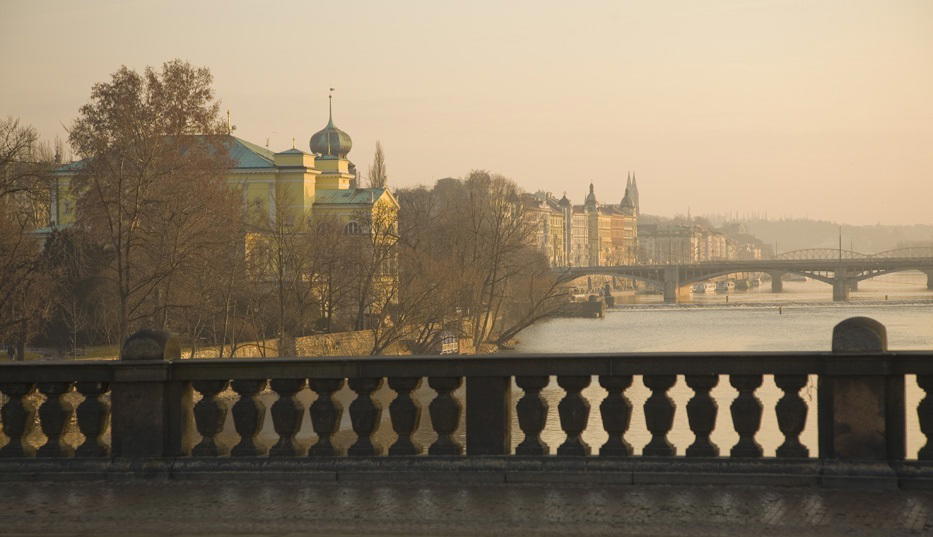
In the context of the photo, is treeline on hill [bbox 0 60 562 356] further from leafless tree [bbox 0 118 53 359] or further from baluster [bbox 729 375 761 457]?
baluster [bbox 729 375 761 457]

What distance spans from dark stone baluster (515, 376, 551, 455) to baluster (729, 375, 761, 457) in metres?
0.98

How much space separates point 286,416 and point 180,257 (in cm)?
3072

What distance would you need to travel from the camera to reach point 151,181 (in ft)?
122

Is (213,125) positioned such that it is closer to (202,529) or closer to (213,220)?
(213,220)

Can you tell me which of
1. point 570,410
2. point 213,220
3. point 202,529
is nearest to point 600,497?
point 570,410

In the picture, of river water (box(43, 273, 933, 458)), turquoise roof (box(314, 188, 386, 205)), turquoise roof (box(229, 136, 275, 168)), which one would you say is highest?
turquoise roof (box(229, 136, 275, 168))

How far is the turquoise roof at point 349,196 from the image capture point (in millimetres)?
68537

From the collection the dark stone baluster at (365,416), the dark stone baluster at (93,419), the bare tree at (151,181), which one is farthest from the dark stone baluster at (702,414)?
the bare tree at (151,181)

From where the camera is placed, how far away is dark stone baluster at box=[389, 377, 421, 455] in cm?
702

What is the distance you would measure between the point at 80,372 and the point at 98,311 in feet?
106

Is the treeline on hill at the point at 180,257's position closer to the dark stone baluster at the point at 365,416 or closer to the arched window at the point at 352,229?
the arched window at the point at 352,229

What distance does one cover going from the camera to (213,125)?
139ft

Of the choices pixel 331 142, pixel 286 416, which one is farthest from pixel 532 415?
pixel 331 142

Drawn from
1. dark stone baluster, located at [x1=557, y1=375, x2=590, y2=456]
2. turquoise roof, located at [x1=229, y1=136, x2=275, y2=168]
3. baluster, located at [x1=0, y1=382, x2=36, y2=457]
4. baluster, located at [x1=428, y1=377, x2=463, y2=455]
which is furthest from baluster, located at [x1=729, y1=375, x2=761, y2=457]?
turquoise roof, located at [x1=229, y1=136, x2=275, y2=168]
